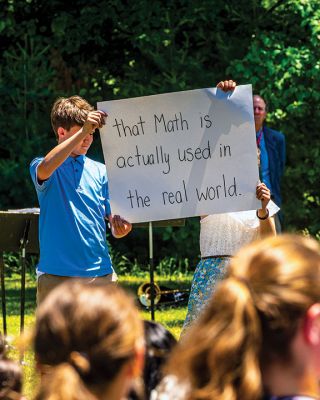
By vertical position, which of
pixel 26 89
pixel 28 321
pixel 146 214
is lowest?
pixel 28 321

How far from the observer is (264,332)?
2232mm

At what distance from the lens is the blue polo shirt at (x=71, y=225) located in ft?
17.6

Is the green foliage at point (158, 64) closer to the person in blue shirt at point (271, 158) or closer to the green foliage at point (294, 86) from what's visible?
the green foliage at point (294, 86)

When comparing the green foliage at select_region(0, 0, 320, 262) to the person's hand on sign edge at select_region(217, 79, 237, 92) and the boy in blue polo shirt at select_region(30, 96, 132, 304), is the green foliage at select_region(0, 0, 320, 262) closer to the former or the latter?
the person's hand on sign edge at select_region(217, 79, 237, 92)

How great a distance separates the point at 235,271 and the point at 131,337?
0.27 metres

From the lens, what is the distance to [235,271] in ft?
7.48

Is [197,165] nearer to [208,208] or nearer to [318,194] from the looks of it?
[208,208]

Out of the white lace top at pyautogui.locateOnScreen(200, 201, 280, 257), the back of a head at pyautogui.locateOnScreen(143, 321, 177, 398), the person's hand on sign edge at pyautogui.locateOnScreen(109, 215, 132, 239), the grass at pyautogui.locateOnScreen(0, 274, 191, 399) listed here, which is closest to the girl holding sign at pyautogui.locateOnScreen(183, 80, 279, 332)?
the white lace top at pyautogui.locateOnScreen(200, 201, 280, 257)

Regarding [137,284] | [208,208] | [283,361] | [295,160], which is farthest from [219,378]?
[295,160]

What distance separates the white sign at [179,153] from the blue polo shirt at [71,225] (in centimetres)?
24

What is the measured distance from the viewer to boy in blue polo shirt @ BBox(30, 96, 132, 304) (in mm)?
5355

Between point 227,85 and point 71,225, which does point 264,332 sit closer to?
point 71,225

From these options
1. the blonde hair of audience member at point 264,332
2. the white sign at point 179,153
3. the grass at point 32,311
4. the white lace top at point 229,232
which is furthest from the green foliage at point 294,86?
the blonde hair of audience member at point 264,332

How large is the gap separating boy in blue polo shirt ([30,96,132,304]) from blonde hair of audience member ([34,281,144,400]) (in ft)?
9.90
